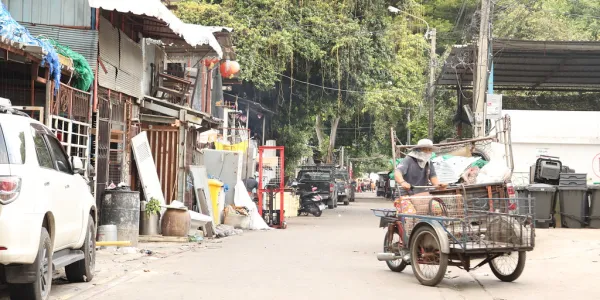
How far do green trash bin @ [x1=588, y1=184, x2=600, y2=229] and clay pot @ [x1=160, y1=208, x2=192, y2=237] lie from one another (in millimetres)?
10593

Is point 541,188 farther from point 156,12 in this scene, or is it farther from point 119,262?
point 119,262

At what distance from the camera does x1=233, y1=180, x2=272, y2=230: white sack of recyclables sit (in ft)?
77.2

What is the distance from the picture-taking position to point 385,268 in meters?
12.7

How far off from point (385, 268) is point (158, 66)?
1205 cm

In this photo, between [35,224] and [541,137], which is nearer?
[35,224]

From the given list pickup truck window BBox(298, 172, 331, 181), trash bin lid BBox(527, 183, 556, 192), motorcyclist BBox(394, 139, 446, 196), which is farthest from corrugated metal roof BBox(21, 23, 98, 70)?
pickup truck window BBox(298, 172, 331, 181)

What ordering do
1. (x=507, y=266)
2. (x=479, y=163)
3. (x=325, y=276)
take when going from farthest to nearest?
(x=479, y=163) < (x=325, y=276) < (x=507, y=266)

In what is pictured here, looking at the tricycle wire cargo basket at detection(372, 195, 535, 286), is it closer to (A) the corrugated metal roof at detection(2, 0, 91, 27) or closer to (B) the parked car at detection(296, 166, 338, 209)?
(A) the corrugated metal roof at detection(2, 0, 91, 27)

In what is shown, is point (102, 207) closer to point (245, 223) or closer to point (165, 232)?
point (165, 232)

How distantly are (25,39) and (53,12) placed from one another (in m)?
4.41

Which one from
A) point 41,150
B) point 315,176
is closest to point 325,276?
point 41,150

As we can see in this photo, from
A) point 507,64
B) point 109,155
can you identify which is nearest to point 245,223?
point 109,155

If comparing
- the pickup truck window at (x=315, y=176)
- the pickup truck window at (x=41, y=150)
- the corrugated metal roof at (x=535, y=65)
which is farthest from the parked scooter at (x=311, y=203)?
the pickup truck window at (x=41, y=150)

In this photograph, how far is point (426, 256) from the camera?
1058 centimetres
